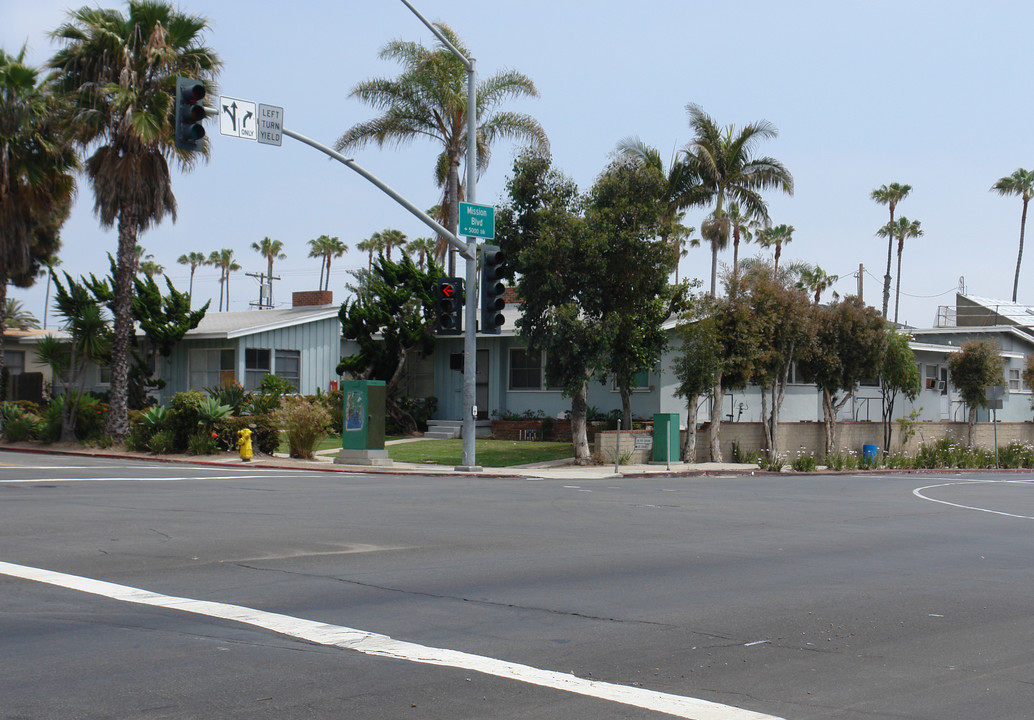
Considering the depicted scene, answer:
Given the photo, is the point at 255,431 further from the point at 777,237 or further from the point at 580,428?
the point at 777,237

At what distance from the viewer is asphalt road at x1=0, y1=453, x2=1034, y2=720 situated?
6238 millimetres

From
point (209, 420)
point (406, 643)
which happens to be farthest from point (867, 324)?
point (406, 643)

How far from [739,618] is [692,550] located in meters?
4.06

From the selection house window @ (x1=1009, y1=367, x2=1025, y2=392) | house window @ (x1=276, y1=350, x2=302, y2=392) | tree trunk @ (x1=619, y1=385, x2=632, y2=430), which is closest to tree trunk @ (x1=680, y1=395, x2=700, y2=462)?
tree trunk @ (x1=619, y1=385, x2=632, y2=430)

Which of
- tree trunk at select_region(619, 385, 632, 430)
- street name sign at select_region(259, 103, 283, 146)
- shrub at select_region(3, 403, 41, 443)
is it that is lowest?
shrub at select_region(3, 403, 41, 443)

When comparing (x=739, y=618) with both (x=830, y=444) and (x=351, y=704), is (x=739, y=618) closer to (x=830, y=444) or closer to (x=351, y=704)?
(x=351, y=704)

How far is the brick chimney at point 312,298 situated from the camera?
44.3 metres

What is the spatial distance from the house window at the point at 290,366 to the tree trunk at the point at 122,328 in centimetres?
769

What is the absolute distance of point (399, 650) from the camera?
287 inches

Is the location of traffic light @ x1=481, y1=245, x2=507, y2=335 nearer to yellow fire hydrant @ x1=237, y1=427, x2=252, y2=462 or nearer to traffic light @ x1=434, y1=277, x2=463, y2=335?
traffic light @ x1=434, y1=277, x2=463, y2=335

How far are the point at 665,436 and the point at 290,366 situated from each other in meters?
15.5

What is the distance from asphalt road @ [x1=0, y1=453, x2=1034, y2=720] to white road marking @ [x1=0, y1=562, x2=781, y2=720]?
0.03 meters

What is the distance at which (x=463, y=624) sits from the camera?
8.23 m

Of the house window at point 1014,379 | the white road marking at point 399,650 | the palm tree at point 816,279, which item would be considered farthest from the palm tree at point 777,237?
the white road marking at point 399,650
